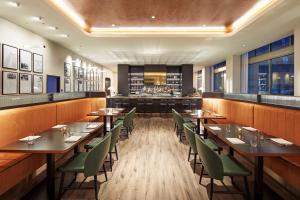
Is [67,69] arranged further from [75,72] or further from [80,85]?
[80,85]

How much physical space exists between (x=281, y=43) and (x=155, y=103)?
6524 millimetres

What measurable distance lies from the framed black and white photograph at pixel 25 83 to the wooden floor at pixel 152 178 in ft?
11.5

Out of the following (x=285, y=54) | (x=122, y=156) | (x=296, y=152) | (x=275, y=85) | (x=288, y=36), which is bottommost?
(x=122, y=156)

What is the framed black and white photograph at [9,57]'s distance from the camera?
622 centimetres

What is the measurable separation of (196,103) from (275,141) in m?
9.28

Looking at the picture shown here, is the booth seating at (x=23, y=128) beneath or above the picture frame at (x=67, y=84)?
beneath

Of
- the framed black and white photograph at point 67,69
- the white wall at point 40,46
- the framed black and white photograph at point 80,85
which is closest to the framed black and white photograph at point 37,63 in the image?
the white wall at point 40,46

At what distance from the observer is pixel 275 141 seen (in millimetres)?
3471

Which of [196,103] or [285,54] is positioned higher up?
[285,54]

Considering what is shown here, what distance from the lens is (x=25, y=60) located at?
7.23 meters

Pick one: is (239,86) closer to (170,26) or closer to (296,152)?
(170,26)

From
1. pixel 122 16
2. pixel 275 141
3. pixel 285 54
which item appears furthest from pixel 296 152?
pixel 285 54

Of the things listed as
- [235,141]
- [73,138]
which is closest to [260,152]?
[235,141]

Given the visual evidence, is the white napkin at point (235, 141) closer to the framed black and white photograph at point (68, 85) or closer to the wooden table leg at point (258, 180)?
the wooden table leg at point (258, 180)
